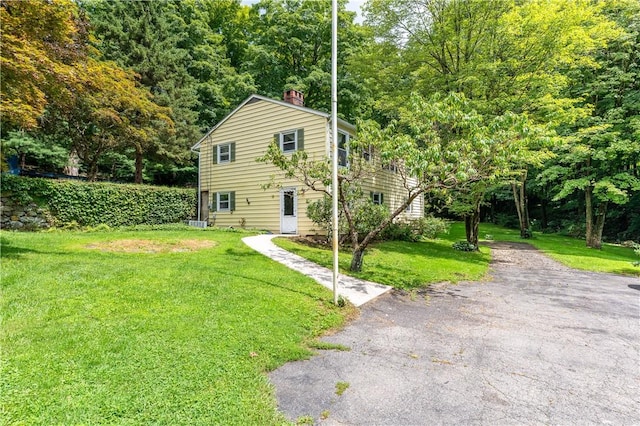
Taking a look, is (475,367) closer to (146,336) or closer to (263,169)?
(146,336)

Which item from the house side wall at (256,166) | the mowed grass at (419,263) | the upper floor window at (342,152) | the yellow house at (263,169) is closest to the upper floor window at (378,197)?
the yellow house at (263,169)

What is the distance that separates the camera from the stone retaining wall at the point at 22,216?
1247 centimetres

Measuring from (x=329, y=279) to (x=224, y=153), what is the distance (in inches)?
512

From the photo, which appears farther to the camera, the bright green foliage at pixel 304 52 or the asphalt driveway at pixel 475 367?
the bright green foliage at pixel 304 52

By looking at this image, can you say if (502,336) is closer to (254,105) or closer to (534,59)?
(534,59)

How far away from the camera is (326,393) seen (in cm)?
327

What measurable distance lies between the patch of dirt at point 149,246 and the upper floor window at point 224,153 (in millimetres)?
7951

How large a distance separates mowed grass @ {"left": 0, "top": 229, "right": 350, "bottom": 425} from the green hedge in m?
6.93

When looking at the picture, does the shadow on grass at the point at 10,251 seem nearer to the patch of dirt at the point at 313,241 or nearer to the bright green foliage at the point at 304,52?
the patch of dirt at the point at 313,241

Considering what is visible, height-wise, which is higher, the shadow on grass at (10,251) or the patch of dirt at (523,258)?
the shadow on grass at (10,251)

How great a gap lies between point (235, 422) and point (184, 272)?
4665 mm

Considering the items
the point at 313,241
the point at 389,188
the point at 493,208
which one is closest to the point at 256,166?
the point at 313,241

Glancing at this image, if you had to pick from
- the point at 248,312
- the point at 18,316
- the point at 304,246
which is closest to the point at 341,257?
the point at 304,246

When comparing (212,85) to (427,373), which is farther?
(212,85)
